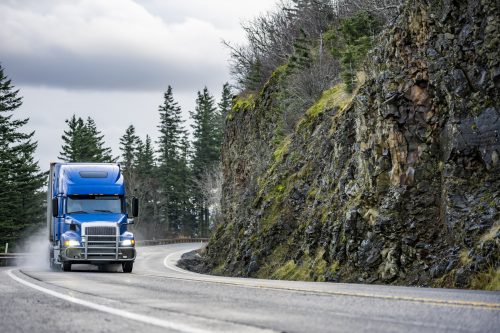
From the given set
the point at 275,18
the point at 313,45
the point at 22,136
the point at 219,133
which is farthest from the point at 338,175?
the point at 219,133

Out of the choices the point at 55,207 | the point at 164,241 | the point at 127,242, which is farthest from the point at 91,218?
the point at 164,241

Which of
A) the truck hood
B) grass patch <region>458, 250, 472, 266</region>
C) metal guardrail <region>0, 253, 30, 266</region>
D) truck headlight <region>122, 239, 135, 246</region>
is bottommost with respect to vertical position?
grass patch <region>458, 250, 472, 266</region>

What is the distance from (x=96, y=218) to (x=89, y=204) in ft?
1.84

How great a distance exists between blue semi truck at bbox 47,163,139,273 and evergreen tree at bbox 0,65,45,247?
1557 inches

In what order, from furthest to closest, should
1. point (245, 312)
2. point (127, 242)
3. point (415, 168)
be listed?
point (127, 242) → point (415, 168) → point (245, 312)

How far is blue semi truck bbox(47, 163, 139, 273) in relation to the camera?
965 inches

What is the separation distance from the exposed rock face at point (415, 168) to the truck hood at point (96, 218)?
20.4 feet

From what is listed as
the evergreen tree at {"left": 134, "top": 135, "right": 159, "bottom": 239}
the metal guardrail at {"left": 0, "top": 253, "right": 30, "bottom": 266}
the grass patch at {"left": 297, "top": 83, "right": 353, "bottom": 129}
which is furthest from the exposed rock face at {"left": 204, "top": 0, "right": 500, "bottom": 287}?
the evergreen tree at {"left": 134, "top": 135, "right": 159, "bottom": 239}

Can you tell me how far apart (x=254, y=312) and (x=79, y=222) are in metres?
17.2

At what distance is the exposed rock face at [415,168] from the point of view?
18.6 m

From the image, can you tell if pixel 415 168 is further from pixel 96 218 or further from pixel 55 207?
pixel 55 207

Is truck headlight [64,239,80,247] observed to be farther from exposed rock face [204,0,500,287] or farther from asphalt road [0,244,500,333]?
asphalt road [0,244,500,333]

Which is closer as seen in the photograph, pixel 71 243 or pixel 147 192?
pixel 71 243

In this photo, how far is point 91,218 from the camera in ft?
81.6
